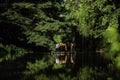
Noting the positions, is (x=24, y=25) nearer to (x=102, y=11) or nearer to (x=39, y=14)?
(x=39, y=14)

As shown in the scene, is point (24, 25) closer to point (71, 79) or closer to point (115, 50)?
point (71, 79)

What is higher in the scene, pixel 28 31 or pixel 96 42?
pixel 28 31

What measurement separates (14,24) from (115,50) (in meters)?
34.5

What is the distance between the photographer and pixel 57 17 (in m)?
37.9

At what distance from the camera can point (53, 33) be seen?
3662 centimetres

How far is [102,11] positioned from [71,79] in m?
15.1

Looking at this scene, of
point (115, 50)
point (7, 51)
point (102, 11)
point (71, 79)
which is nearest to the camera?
point (115, 50)

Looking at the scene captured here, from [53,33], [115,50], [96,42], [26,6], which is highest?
[115,50]

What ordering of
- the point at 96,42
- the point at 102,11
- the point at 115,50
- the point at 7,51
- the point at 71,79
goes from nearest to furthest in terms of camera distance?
the point at 115,50
the point at 71,79
the point at 102,11
the point at 7,51
the point at 96,42

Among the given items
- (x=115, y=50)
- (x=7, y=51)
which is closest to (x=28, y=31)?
(x=7, y=51)

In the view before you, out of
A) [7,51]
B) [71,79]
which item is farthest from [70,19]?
[71,79]

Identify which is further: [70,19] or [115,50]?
[70,19]

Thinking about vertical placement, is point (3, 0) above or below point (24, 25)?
above

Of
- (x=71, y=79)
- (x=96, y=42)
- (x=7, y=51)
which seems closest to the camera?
(x=71, y=79)
